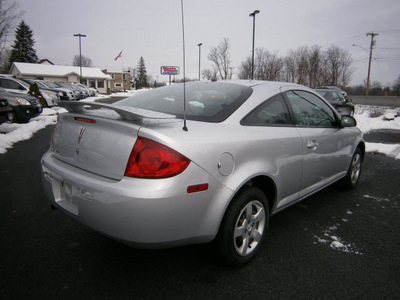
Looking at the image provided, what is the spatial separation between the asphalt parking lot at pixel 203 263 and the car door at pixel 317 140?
Answer: 482 millimetres

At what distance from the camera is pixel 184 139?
1758 millimetres

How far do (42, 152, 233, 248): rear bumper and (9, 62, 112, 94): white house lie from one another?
175 ft

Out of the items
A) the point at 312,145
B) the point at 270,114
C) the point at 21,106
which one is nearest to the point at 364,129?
the point at 312,145

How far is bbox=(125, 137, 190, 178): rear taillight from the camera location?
1.68 metres

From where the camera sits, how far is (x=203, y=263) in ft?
7.28

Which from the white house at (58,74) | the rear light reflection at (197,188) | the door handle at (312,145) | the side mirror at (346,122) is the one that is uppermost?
the white house at (58,74)

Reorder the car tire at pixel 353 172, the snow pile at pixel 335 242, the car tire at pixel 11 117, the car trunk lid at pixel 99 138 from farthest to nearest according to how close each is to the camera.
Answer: the car tire at pixel 11 117 < the car tire at pixel 353 172 < the snow pile at pixel 335 242 < the car trunk lid at pixel 99 138

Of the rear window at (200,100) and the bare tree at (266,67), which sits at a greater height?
the bare tree at (266,67)

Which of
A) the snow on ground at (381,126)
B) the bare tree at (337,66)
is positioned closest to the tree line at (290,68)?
the bare tree at (337,66)

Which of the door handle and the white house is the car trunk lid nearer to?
the door handle

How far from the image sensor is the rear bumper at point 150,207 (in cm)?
163

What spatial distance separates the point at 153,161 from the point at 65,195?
0.83 meters

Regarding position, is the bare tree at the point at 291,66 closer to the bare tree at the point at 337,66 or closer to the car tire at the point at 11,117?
the bare tree at the point at 337,66

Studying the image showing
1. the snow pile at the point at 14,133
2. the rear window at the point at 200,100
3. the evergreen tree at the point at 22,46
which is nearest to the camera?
the rear window at the point at 200,100
